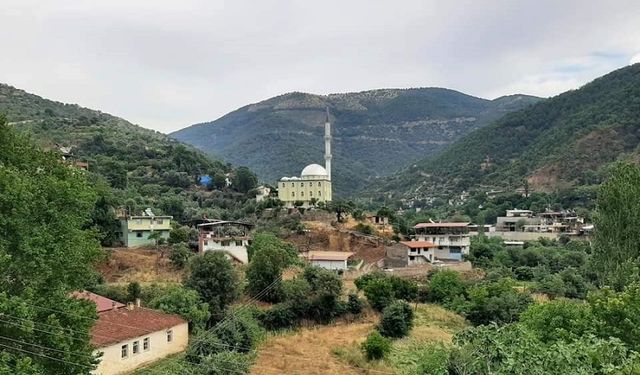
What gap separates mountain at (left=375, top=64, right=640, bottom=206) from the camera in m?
93.2

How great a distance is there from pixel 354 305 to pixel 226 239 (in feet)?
37.1

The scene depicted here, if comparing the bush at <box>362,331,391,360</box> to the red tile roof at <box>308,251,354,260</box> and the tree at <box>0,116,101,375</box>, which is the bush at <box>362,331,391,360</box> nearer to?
the tree at <box>0,116,101,375</box>

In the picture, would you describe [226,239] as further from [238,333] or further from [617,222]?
[617,222]

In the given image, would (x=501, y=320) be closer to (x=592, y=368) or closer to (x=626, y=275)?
(x=626, y=275)

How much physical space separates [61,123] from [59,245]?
76.5 meters

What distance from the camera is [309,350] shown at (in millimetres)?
25453

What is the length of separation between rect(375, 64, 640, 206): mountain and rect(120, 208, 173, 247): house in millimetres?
65076

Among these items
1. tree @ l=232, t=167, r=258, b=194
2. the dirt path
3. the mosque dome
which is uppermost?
the mosque dome

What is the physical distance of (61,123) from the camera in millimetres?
82062

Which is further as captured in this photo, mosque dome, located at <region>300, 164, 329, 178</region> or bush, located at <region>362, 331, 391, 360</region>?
mosque dome, located at <region>300, 164, 329, 178</region>

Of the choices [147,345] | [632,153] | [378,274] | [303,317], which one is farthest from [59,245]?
[632,153]

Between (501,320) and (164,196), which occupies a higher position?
(164,196)

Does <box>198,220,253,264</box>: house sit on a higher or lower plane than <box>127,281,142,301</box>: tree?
higher

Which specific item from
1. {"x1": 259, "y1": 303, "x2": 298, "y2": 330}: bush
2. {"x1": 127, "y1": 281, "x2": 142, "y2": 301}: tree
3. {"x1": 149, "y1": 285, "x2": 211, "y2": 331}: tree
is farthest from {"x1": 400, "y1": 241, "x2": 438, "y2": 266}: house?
{"x1": 127, "y1": 281, "x2": 142, "y2": 301}: tree
